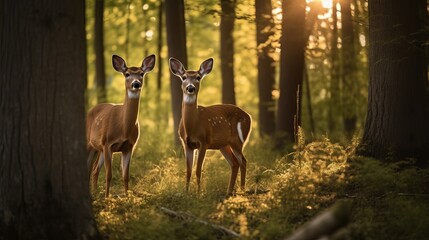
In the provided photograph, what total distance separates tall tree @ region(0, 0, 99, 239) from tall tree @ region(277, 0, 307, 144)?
25.4 feet

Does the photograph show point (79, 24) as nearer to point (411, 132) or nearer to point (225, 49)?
point (411, 132)

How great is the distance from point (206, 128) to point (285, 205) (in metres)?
3.06

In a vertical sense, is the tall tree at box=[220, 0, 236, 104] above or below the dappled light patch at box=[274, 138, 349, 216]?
above

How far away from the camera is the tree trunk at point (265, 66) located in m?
16.4

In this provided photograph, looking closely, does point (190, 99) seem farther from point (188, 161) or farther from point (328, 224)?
point (328, 224)

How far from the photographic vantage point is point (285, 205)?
8367 mm

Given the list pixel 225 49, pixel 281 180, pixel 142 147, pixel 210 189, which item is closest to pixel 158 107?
pixel 225 49

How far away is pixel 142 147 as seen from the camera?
16.8m

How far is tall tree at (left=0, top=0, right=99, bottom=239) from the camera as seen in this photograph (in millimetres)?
7367

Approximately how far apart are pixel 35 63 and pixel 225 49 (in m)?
13.1

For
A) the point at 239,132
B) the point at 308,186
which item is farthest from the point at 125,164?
the point at 308,186

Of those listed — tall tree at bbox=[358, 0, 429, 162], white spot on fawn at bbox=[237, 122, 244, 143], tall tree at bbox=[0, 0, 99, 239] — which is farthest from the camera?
white spot on fawn at bbox=[237, 122, 244, 143]

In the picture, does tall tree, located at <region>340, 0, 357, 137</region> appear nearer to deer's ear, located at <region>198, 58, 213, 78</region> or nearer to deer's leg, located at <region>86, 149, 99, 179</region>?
deer's ear, located at <region>198, 58, 213, 78</region>

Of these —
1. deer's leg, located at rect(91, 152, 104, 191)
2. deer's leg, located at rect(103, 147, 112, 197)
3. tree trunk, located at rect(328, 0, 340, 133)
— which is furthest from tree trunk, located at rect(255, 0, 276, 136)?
deer's leg, located at rect(103, 147, 112, 197)
